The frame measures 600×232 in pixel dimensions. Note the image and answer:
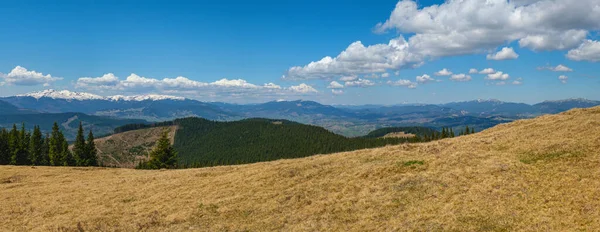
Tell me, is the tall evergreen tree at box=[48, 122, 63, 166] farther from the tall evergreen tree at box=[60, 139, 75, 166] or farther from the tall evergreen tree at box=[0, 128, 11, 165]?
the tall evergreen tree at box=[0, 128, 11, 165]

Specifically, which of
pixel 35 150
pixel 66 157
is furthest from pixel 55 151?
pixel 35 150

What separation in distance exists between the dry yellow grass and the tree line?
73734 millimetres

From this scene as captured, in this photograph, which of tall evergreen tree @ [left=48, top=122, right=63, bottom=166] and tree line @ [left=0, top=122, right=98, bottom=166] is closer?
tree line @ [left=0, top=122, right=98, bottom=166]

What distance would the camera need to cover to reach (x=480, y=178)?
2056 cm

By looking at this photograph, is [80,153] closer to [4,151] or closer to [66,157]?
[66,157]

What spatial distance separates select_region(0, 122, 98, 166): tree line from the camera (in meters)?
98.4

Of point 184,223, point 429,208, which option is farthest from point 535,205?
point 184,223

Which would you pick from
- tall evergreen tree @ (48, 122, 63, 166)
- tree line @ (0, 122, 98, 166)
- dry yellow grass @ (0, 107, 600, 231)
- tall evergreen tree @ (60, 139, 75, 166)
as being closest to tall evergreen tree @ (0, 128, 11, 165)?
tree line @ (0, 122, 98, 166)

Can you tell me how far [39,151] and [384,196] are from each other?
119 m

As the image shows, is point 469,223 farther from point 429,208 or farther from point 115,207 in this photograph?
point 115,207

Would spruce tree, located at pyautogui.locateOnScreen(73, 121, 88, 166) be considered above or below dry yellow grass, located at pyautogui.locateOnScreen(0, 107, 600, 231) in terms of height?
below

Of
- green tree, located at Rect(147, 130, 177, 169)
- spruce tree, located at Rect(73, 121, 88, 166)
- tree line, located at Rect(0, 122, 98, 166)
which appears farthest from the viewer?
spruce tree, located at Rect(73, 121, 88, 166)

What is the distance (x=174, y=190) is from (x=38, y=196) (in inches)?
643

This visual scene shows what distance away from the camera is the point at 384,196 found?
21000 mm
